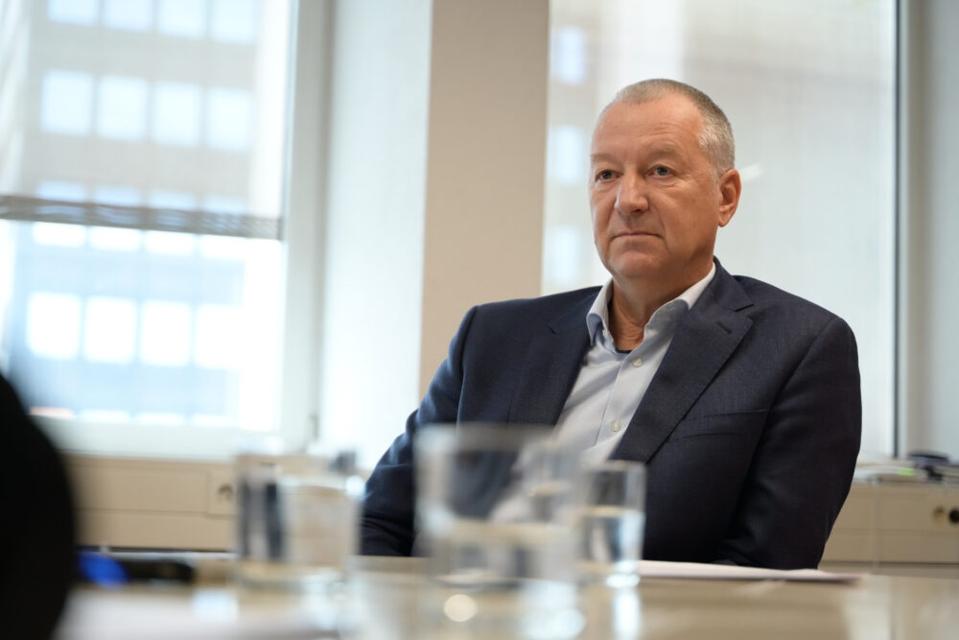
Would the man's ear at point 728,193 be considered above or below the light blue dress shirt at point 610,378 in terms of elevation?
above

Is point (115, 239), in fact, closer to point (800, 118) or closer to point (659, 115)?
point (659, 115)

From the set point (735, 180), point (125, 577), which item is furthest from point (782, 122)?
point (125, 577)

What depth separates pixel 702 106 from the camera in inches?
85.4

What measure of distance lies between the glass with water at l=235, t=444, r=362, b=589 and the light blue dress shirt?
1.19 meters

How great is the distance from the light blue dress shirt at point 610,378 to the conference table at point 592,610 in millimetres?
839

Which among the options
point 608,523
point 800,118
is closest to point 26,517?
point 608,523

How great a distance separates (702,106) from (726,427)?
2.08 feet

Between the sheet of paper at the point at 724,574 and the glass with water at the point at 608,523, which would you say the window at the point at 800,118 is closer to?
the sheet of paper at the point at 724,574

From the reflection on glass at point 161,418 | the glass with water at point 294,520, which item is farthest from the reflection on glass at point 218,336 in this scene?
the glass with water at point 294,520

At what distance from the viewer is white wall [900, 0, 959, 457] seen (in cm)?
401

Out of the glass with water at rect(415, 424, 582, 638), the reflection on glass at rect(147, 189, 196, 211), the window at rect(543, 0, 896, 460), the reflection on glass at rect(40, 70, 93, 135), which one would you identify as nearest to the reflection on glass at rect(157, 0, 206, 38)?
the reflection on glass at rect(40, 70, 93, 135)

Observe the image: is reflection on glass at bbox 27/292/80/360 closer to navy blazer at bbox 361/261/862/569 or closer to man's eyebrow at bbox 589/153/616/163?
navy blazer at bbox 361/261/862/569

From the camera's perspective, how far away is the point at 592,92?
371cm

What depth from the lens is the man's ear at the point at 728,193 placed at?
7.39ft
